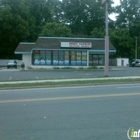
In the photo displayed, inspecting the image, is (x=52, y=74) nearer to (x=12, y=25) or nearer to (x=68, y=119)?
(x=68, y=119)

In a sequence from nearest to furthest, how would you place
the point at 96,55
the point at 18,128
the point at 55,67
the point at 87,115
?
1. the point at 18,128
2. the point at 87,115
3. the point at 55,67
4. the point at 96,55

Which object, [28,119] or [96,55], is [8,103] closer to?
[28,119]

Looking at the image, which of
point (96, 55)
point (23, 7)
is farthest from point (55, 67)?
point (23, 7)

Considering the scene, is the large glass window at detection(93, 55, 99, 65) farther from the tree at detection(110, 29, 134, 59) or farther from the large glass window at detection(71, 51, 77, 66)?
the tree at detection(110, 29, 134, 59)

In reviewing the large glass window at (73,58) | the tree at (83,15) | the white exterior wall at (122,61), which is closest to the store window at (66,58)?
the large glass window at (73,58)

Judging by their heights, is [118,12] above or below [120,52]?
above

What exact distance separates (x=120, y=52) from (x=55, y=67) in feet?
111

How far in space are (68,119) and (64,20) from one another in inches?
3116

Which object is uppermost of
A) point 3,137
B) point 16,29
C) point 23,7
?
point 23,7

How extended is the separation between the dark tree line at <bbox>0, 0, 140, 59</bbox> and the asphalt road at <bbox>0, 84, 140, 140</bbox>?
49.0 meters

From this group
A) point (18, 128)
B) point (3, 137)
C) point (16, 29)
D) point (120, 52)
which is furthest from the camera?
point (120, 52)

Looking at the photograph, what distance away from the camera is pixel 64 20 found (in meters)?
84.9

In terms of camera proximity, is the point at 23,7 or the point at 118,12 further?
the point at 118,12

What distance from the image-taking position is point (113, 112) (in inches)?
339
